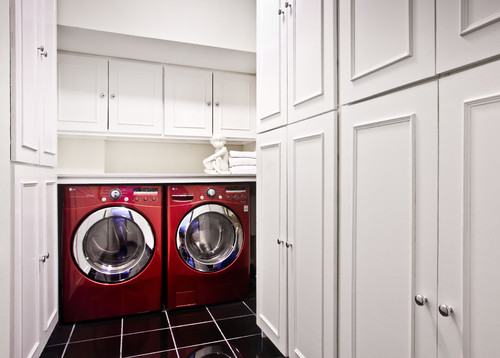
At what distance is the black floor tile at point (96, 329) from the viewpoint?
2023 millimetres

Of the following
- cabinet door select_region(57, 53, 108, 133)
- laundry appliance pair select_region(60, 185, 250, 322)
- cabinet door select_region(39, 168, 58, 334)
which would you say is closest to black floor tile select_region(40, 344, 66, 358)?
cabinet door select_region(39, 168, 58, 334)

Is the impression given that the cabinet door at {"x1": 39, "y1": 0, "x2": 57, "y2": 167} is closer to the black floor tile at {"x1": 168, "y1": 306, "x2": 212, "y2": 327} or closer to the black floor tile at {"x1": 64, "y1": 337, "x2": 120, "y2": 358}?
the black floor tile at {"x1": 64, "y1": 337, "x2": 120, "y2": 358}

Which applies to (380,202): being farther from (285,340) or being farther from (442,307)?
(285,340)

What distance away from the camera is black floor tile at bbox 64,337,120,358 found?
1.81m

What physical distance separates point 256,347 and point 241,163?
1.40 m

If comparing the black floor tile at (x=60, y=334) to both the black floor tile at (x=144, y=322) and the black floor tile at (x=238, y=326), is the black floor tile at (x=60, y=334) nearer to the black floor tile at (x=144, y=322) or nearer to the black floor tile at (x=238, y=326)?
the black floor tile at (x=144, y=322)

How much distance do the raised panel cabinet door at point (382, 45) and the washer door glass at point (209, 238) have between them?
1.53 meters

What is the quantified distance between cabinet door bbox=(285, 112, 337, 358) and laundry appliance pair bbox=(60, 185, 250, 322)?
1.01 m

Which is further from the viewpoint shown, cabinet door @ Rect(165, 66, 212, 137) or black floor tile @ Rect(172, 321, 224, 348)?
cabinet door @ Rect(165, 66, 212, 137)

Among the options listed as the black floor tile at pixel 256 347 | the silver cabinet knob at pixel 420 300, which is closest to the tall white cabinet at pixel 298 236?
the black floor tile at pixel 256 347

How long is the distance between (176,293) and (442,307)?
6.41 feet

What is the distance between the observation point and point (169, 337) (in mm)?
2014

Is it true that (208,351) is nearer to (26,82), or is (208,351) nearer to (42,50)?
(26,82)

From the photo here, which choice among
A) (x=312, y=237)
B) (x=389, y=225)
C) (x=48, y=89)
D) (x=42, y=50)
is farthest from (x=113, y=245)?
(x=389, y=225)
